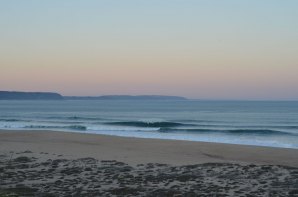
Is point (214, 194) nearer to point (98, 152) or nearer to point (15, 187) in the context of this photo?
point (15, 187)

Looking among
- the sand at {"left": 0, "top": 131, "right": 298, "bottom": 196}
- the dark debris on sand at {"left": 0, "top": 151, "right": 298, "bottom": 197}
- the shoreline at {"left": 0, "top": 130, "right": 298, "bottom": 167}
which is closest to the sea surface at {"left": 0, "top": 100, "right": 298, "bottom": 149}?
the shoreline at {"left": 0, "top": 130, "right": 298, "bottom": 167}

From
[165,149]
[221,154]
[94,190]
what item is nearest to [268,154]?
[221,154]

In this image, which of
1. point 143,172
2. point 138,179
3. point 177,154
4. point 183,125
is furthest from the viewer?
point 183,125

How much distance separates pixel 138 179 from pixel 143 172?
1406 mm

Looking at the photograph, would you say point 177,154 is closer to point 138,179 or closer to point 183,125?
point 138,179

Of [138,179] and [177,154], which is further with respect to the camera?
[177,154]

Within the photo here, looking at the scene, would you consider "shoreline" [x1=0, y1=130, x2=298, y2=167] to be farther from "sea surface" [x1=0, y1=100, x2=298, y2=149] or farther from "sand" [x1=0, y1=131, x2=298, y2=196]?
"sea surface" [x1=0, y1=100, x2=298, y2=149]

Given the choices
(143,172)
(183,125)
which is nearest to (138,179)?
(143,172)

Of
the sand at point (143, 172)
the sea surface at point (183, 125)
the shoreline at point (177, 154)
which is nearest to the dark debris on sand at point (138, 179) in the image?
the sand at point (143, 172)

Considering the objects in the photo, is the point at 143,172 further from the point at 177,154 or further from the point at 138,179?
the point at 177,154

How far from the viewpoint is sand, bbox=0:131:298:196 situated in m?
11.6

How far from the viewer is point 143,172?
48.2 feet

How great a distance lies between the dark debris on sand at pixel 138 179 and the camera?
37.2ft

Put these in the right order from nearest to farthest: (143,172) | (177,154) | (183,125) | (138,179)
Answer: (138,179), (143,172), (177,154), (183,125)
